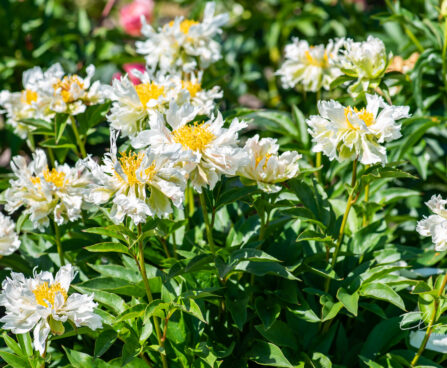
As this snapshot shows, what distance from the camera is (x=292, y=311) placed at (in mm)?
1573

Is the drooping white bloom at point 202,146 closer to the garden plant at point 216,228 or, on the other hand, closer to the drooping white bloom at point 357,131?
the garden plant at point 216,228

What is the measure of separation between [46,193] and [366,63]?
3.06ft

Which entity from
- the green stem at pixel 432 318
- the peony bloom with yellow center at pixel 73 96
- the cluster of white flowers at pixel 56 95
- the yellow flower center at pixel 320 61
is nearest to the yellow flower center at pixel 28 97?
the cluster of white flowers at pixel 56 95

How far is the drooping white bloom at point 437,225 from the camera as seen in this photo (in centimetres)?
131

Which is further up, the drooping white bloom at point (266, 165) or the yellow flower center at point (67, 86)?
the yellow flower center at point (67, 86)

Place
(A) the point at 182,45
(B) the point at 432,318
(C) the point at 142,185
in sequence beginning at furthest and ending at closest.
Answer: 1. (A) the point at 182,45
2. (B) the point at 432,318
3. (C) the point at 142,185

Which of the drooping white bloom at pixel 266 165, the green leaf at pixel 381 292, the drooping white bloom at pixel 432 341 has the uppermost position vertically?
the drooping white bloom at pixel 266 165

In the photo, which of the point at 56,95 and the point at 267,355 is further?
the point at 56,95

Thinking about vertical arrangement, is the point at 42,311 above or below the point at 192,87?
below

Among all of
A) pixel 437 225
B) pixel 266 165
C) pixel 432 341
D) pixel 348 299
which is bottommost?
pixel 432 341

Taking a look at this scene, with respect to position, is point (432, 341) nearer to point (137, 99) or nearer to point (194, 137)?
point (194, 137)

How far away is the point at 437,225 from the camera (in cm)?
132

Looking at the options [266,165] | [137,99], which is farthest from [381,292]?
[137,99]

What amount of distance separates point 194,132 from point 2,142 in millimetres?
1808
